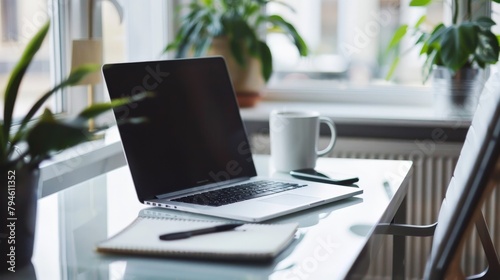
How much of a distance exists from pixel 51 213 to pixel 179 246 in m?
0.37

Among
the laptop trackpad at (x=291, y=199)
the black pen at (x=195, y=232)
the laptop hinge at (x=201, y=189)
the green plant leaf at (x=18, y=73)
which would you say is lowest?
the laptop hinge at (x=201, y=189)

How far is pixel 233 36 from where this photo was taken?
2.41 metres

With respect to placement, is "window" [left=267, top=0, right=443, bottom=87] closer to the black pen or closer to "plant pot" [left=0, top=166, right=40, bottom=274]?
the black pen

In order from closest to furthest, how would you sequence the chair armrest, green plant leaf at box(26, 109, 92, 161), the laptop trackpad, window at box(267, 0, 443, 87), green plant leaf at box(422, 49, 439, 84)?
green plant leaf at box(26, 109, 92, 161)
the laptop trackpad
the chair armrest
green plant leaf at box(422, 49, 439, 84)
window at box(267, 0, 443, 87)

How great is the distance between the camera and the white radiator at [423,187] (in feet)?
7.55

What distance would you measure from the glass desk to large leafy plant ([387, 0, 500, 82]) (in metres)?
0.61

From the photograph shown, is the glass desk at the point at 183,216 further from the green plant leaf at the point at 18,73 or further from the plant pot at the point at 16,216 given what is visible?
the green plant leaf at the point at 18,73

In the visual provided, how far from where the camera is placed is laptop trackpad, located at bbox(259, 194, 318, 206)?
4.23ft

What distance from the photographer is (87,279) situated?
3.05ft

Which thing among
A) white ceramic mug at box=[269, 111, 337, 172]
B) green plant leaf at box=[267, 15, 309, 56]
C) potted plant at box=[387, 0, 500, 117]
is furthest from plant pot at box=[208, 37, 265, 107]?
white ceramic mug at box=[269, 111, 337, 172]

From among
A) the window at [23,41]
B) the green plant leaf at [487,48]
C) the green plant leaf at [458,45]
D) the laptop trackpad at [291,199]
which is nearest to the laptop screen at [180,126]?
the laptop trackpad at [291,199]

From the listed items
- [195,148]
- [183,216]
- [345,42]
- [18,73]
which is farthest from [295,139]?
[345,42]

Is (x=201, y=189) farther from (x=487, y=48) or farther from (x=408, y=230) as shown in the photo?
(x=487, y=48)

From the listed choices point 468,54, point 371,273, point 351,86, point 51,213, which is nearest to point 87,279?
point 51,213
